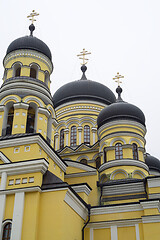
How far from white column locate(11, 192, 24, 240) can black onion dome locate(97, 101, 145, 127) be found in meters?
7.96

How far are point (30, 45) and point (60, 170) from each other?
548 cm

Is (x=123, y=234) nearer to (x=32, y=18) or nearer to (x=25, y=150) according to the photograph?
(x=25, y=150)

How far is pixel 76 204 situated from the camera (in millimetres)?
11602

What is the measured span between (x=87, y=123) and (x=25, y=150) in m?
9.79

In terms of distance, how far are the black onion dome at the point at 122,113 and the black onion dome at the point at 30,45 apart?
13.6 ft

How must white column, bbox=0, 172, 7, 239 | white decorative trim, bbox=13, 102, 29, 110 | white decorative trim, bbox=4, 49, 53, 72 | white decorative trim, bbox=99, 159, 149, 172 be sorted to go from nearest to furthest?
white column, bbox=0, 172, 7, 239 < white decorative trim, bbox=13, 102, 29, 110 < white decorative trim, bbox=4, 49, 53, 72 < white decorative trim, bbox=99, 159, 149, 172

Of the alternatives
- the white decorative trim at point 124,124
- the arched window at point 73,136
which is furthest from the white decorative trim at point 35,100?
the arched window at point 73,136

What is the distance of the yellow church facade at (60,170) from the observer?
1053cm

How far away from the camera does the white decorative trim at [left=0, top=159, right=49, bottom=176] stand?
11.0 meters

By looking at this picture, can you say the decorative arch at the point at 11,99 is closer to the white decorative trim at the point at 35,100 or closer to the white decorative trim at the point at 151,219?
the white decorative trim at the point at 35,100

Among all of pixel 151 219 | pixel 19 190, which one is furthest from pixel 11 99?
pixel 151 219

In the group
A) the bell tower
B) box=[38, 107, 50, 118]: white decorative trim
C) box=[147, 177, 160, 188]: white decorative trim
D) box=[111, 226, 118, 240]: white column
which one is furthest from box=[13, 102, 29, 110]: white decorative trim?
box=[147, 177, 160, 188]: white decorative trim

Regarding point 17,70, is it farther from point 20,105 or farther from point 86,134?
point 86,134

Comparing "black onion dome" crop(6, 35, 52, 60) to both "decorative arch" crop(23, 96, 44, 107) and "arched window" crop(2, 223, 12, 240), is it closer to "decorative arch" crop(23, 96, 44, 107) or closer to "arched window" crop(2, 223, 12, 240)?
"decorative arch" crop(23, 96, 44, 107)
